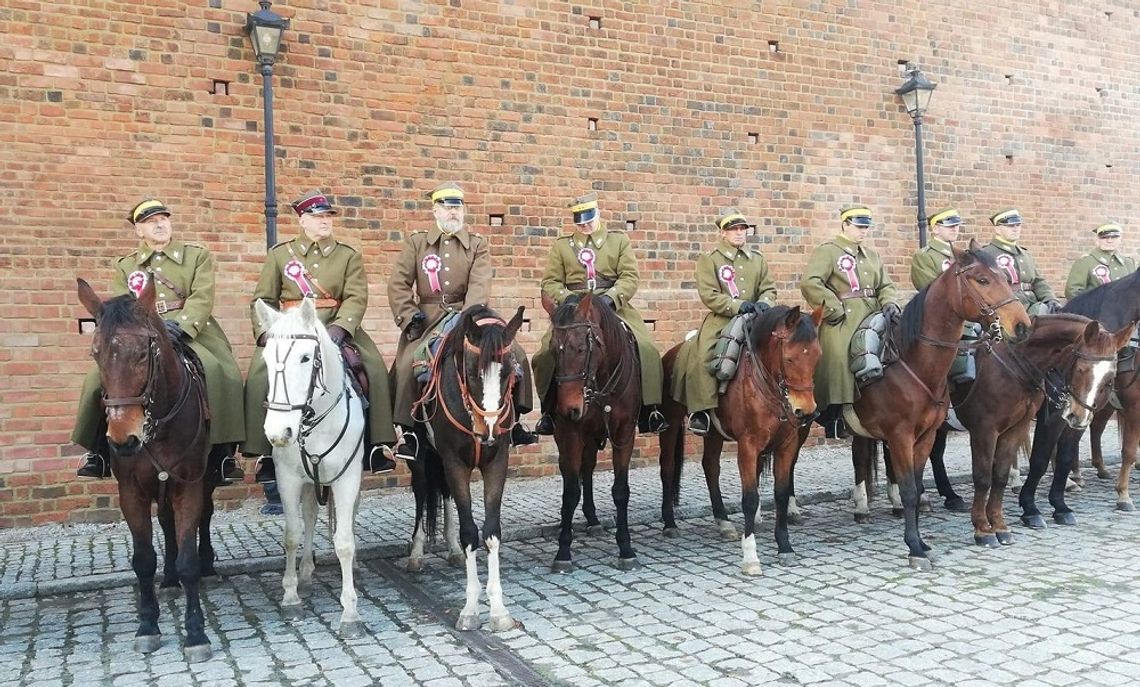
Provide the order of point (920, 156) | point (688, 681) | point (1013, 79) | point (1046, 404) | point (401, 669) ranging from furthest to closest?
point (1013, 79)
point (920, 156)
point (1046, 404)
point (401, 669)
point (688, 681)

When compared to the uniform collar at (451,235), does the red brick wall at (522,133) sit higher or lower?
higher

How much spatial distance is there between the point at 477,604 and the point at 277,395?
6.01 ft

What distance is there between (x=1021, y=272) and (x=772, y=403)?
3753mm

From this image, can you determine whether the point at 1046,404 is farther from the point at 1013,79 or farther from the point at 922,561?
the point at 1013,79

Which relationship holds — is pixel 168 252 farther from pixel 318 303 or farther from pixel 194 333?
pixel 318 303

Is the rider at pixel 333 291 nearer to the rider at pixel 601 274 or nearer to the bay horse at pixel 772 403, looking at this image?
the rider at pixel 601 274

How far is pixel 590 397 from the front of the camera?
6371mm

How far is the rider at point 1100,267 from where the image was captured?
10117 millimetres

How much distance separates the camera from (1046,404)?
7664mm

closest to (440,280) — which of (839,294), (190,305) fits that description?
(190,305)

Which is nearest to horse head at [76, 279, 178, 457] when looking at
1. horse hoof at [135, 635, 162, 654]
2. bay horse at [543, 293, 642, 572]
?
horse hoof at [135, 635, 162, 654]

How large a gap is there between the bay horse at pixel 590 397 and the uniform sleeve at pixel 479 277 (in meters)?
0.49

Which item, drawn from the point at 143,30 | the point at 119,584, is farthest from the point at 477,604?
the point at 143,30

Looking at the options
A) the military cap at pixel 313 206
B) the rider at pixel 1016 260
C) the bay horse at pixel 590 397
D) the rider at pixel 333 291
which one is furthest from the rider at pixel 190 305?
the rider at pixel 1016 260
